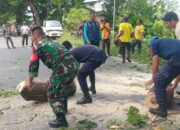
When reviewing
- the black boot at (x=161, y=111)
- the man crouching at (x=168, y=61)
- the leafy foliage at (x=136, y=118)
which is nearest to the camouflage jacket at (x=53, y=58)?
the leafy foliage at (x=136, y=118)

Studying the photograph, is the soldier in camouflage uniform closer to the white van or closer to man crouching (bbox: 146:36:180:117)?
man crouching (bbox: 146:36:180:117)

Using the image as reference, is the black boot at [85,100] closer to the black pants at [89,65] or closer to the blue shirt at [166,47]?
the black pants at [89,65]

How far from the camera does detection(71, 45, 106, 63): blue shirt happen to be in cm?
777

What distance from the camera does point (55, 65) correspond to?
259 inches

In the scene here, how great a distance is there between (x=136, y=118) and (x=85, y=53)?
1.74 meters

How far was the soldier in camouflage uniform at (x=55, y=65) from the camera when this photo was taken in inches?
257

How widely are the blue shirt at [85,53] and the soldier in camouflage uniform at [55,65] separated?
104 centimetres

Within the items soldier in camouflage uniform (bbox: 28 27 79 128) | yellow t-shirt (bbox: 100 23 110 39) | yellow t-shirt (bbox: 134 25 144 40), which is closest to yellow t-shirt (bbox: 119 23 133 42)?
yellow t-shirt (bbox: 100 23 110 39)

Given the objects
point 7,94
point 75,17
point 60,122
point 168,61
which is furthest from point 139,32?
point 75,17

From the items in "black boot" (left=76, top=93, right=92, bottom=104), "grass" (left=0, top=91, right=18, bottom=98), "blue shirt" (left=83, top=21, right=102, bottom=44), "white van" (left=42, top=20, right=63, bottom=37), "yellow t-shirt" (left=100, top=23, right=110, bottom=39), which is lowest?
"white van" (left=42, top=20, right=63, bottom=37)

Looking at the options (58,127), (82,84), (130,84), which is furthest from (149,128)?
(130,84)

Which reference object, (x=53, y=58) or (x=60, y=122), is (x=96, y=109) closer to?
Answer: (x=60, y=122)

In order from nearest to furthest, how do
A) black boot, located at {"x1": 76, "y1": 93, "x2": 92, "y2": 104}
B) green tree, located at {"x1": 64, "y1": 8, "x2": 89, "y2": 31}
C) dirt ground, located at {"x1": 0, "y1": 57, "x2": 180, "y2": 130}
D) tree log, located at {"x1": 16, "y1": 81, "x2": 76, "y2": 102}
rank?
1. dirt ground, located at {"x1": 0, "y1": 57, "x2": 180, "y2": 130}
2. black boot, located at {"x1": 76, "y1": 93, "x2": 92, "y2": 104}
3. tree log, located at {"x1": 16, "y1": 81, "x2": 76, "y2": 102}
4. green tree, located at {"x1": 64, "y1": 8, "x2": 89, "y2": 31}

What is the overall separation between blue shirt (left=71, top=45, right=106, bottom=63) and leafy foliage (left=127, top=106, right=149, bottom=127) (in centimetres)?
140
